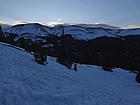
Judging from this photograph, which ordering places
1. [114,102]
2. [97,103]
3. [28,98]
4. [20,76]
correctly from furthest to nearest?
[20,76] → [114,102] → [97,103] → [28,98]

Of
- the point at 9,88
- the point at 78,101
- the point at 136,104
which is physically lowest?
the point at 136,104

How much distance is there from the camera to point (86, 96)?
10305 millimetres

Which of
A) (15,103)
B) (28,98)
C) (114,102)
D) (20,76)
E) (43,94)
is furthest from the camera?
(20,76)

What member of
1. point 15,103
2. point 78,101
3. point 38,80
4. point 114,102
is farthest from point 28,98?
point 114,102

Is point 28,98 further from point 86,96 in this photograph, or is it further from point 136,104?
point 136,104

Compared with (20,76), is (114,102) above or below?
below

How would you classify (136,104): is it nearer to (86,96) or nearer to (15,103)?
(86,96)

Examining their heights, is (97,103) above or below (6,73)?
below

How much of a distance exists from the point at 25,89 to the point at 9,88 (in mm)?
704

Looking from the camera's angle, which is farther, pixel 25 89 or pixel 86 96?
pixel 86 96

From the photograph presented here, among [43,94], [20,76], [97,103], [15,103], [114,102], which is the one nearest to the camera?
[15,103]

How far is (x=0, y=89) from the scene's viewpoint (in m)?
8.20

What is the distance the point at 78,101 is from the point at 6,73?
399cm

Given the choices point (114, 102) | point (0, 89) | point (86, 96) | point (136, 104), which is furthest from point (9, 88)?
point (136, 104)
